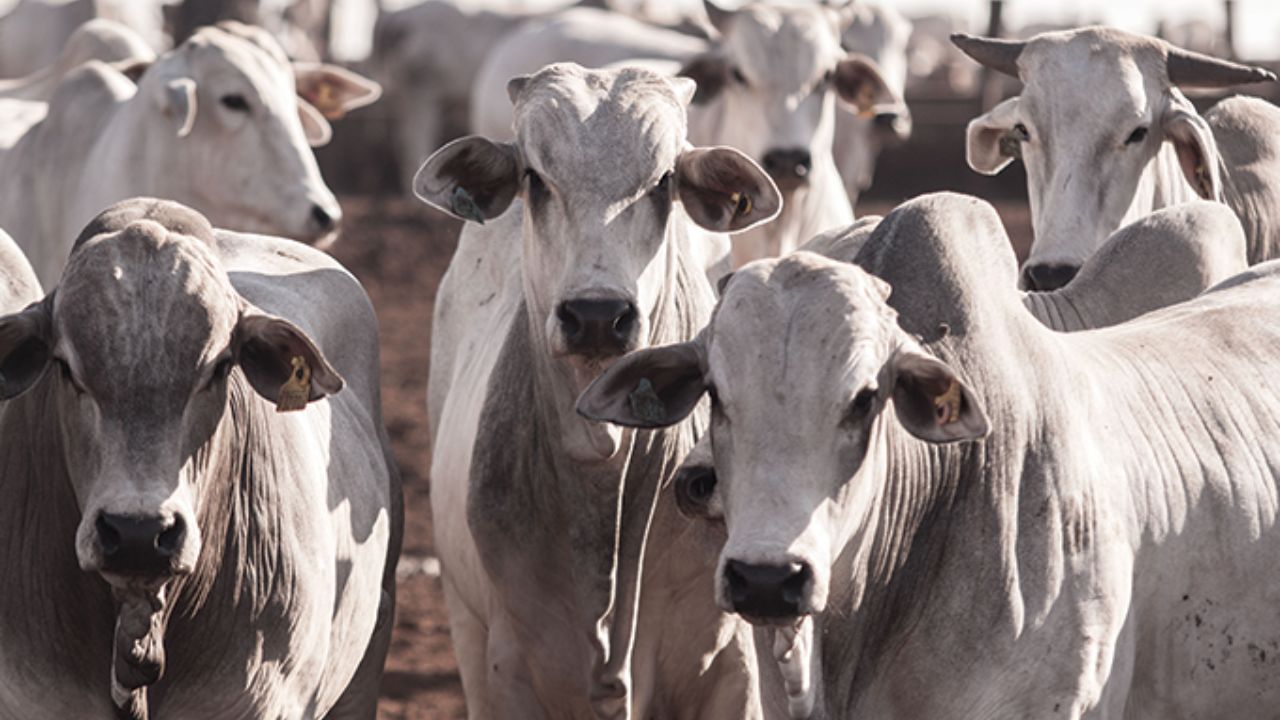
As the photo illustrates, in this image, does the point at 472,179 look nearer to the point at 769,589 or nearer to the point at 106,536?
the point at 106,536

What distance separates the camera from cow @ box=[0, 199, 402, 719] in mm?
5145

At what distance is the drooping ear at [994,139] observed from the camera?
7.93 m

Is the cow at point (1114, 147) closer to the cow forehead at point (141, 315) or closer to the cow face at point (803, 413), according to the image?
the cow face at point (803, 413)

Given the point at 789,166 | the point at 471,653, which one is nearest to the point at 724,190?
the point at 471,653

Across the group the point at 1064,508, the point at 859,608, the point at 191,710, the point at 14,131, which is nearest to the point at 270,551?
the point at 191,710

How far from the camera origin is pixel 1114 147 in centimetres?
752

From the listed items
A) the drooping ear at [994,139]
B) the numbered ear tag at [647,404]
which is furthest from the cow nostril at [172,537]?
the drooping ear at [994,139]

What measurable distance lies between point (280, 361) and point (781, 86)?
5069mm

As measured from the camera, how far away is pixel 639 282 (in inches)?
226

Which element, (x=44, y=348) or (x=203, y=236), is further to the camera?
(x=203, y=236)

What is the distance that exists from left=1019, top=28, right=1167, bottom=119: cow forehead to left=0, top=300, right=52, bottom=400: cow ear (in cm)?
343

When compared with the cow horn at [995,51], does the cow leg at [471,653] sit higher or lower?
lower

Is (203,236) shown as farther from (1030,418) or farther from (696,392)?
(1030,418)

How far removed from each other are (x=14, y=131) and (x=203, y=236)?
467 cm
